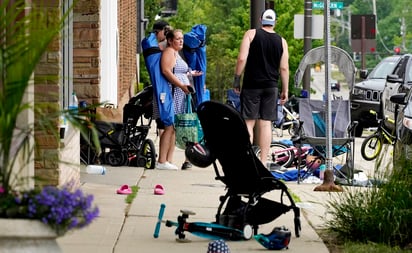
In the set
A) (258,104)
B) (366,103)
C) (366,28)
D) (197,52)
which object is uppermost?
(366,28)

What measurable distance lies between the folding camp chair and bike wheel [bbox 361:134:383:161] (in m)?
5.37

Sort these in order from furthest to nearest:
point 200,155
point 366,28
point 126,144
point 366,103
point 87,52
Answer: point 366,28, point 366,103, point 87,52, point 126,144, point 200,155

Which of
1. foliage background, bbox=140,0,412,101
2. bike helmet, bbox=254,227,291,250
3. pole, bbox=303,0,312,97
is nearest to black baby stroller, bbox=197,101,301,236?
bike helmet, bbox=254,227,291,250

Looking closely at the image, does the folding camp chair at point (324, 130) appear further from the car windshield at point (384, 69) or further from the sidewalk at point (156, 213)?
the car windshield at point (384, 69)

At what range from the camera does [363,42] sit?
37812mm

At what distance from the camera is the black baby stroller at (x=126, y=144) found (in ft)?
51.4

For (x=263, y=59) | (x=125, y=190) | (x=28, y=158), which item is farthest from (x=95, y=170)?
(x=28, y=158)

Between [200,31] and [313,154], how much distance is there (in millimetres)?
2860

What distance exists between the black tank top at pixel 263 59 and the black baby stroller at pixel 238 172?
196 inches

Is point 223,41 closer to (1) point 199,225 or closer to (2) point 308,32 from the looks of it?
(2) point 308,32

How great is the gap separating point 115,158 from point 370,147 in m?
6.52

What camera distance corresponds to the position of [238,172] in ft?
31.7

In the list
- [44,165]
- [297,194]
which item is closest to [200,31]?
[297,194]

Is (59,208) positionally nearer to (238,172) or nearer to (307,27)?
(238,172)
